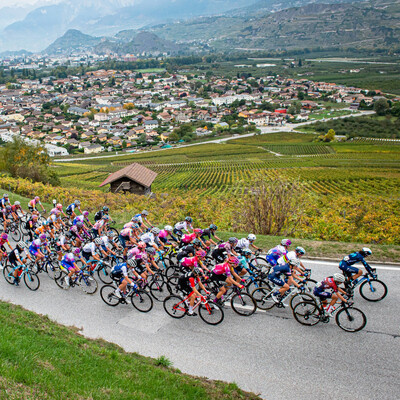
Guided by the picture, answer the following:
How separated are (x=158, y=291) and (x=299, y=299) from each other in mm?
4519

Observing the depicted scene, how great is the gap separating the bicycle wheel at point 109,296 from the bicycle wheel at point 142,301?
24.1 inches

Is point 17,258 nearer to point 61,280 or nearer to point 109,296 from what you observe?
point 61,280

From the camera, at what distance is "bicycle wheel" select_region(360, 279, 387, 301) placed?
9.98 m

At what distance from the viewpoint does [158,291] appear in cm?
1144

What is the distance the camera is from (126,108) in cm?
16425

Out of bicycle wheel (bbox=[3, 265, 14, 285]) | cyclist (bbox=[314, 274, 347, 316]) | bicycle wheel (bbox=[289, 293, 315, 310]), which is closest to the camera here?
cyclist (bbox=[314, 274, 347, 316])

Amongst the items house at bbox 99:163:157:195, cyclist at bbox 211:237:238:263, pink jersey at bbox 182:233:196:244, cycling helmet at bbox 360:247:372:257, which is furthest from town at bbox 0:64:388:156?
cycling helmet at bbox 360:247:372:257

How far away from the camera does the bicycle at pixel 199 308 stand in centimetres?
966

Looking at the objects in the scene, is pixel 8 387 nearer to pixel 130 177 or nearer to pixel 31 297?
pixel 31 297

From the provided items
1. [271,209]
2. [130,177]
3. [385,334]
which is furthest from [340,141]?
[385,334]

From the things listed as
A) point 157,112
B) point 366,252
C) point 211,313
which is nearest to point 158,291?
point 211,313

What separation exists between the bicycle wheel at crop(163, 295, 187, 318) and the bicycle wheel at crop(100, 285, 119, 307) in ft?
5.93

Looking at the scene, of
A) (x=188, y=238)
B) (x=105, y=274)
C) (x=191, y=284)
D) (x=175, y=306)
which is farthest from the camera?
(x=105, y=274)

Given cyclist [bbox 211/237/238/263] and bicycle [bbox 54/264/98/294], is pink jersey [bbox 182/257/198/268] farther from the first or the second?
bicycle [bbox 54/264/98/294]
